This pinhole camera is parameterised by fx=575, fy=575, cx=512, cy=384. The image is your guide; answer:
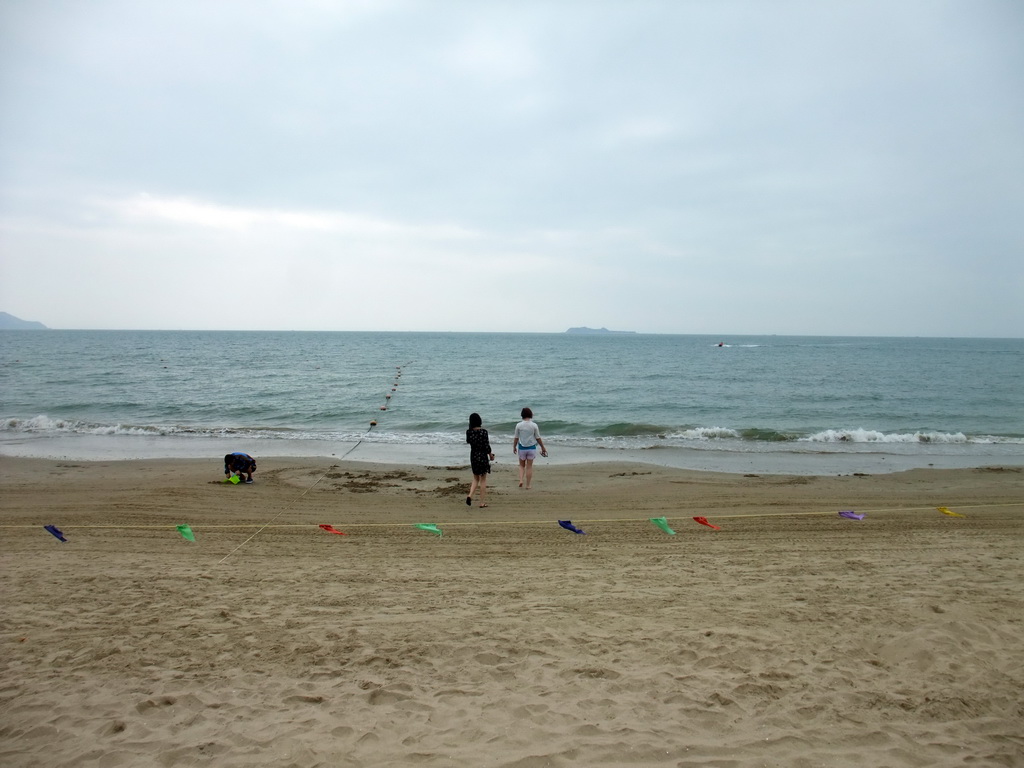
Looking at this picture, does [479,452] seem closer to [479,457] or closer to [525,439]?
[479,457]

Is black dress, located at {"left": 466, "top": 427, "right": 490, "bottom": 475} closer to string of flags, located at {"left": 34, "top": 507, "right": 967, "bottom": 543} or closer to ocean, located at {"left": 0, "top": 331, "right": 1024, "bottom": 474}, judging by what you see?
string of flags, located at {"left": 34, "top": 507, "right": 967, "bottom": 543}

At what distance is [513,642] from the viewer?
Result: 4316mm

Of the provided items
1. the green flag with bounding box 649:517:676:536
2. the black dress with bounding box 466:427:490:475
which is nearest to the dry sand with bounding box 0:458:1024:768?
the green flag with bounding box 649:517:676:536

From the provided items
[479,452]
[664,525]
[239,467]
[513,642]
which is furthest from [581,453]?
[513,642]

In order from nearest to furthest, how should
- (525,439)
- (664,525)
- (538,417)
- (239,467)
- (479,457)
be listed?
(664,525), (479,457), (525,439), (239,467), (538,417)

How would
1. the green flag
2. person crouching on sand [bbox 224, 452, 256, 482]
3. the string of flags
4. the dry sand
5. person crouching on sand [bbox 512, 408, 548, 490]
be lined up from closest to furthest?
the dry sand
the string of flags
the green flag
person crouching on sand [bbox 512, 408, 548, 490]
person crouching on sand [bbox 224, 452, 256, 482]

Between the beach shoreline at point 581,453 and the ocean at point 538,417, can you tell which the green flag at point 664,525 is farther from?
the ocean at point 538,417

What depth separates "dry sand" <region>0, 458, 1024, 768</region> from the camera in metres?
3.26

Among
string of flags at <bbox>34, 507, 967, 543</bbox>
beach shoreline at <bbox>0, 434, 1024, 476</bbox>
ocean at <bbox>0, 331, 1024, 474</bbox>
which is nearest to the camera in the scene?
string of flags at <bbox>34, 507, 967, 543</bbox>

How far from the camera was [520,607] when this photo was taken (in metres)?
4.97

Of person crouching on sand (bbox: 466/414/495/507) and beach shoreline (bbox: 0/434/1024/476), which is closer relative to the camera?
person crouching on sand (bbox: 466/414/495/507)

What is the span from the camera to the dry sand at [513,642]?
10.7ft

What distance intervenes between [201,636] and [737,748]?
383cm

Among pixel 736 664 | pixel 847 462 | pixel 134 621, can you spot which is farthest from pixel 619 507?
pixel 847 462
